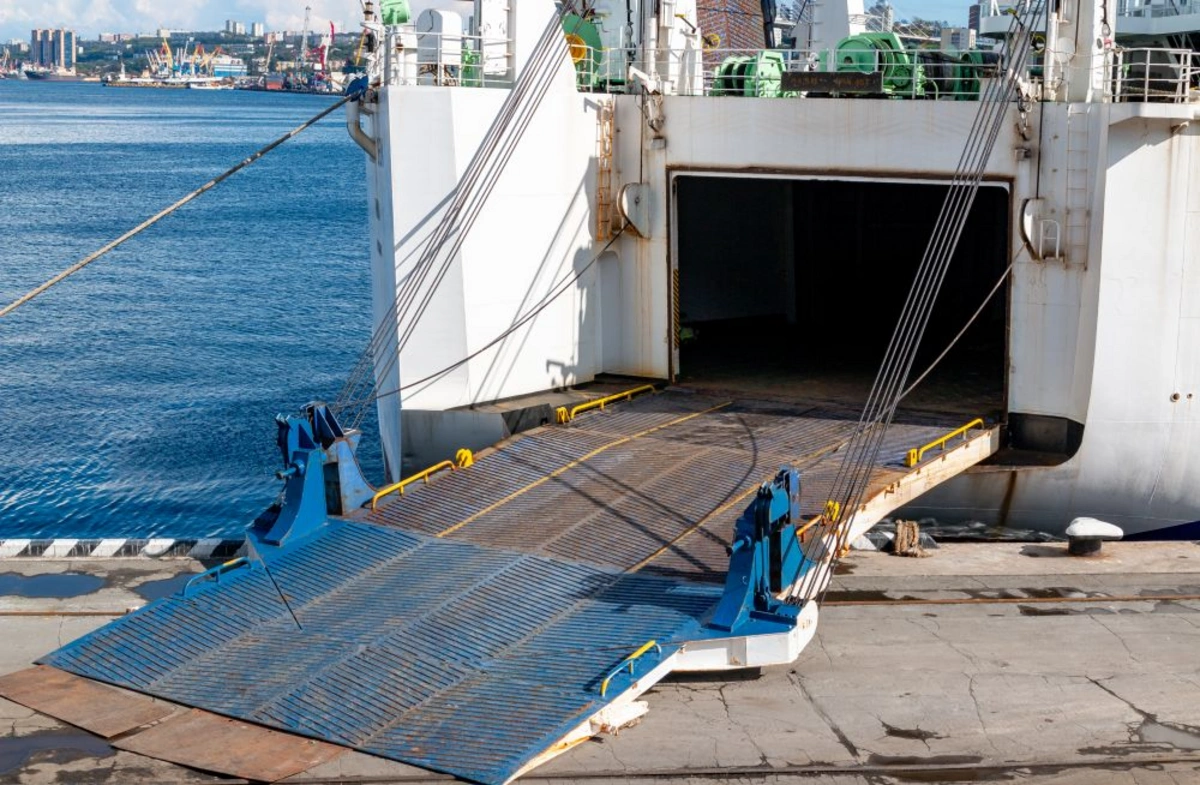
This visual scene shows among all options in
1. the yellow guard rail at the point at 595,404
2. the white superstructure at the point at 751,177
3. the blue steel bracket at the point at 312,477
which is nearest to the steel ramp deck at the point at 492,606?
the blue steel bracket at the point at 312,477

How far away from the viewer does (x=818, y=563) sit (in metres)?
12.1

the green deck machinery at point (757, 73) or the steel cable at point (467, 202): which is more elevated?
the green deck machinery at point (757, 73)

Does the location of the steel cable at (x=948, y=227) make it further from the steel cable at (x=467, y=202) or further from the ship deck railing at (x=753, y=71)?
the steel cable at (x=467, y=202)

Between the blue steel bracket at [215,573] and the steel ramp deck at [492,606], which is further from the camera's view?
the blue steel bracket at [215,573]

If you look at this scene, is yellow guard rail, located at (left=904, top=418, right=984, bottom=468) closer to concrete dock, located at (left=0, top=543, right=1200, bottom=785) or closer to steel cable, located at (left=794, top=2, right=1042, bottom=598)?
steel cable, located at (left=794, top=2, right=1042, bottom=598)

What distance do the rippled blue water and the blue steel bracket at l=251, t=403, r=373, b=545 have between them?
32.0 ft

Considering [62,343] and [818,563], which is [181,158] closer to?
[62,343]

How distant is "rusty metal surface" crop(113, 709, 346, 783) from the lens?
389 inches

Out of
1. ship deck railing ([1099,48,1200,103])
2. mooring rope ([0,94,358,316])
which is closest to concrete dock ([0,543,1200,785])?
mooring rope ([0,94,358,316])

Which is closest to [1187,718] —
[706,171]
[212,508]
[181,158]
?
[706,171]

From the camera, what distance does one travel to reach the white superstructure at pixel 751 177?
15719mm

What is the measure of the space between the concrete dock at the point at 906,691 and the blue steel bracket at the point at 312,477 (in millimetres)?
1693

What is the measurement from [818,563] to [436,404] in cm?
643

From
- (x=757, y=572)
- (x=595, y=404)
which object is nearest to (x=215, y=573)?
(x=757, y=572)
